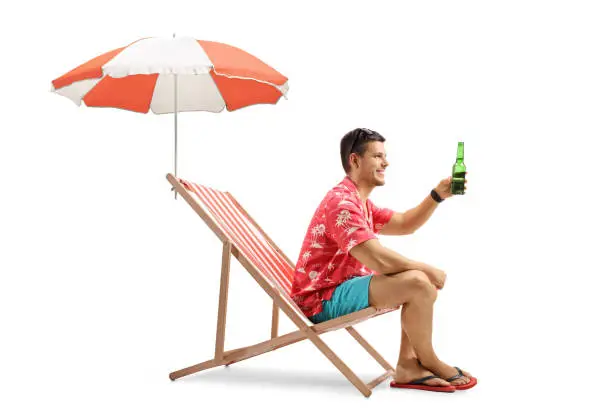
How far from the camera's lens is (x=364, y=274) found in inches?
200

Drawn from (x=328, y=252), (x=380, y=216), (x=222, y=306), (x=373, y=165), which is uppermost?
(x=373, y=165)

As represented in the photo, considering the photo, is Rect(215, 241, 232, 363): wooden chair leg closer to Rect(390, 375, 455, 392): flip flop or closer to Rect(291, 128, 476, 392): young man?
Rect(291, 128, 476, 392): young man

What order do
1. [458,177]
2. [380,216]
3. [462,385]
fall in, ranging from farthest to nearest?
[380,216] → [458,177] → [462,385]

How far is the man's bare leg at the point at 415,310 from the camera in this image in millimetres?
4684

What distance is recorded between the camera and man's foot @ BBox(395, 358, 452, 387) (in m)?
4.79

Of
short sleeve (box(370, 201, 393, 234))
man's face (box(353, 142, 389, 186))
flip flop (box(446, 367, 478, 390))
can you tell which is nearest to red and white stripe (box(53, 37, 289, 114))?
man's face (box(353, 142, 389, 186))

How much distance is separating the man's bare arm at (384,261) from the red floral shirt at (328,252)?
4.7 inches

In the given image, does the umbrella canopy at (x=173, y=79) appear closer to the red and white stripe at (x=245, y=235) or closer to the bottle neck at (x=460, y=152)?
the red and white stripe at (x=245, y=235)

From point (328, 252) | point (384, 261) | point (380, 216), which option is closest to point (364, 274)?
point (328, 252)

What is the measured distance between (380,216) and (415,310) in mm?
943

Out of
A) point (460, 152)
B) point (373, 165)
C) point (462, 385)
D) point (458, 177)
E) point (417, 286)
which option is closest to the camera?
point (417, 286)

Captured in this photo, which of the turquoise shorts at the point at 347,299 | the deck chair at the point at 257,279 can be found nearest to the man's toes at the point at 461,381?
the deck chair at the point at 257,279

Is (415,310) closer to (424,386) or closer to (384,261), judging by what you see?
(384,261)

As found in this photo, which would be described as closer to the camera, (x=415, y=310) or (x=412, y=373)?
(x=415, y=310)
